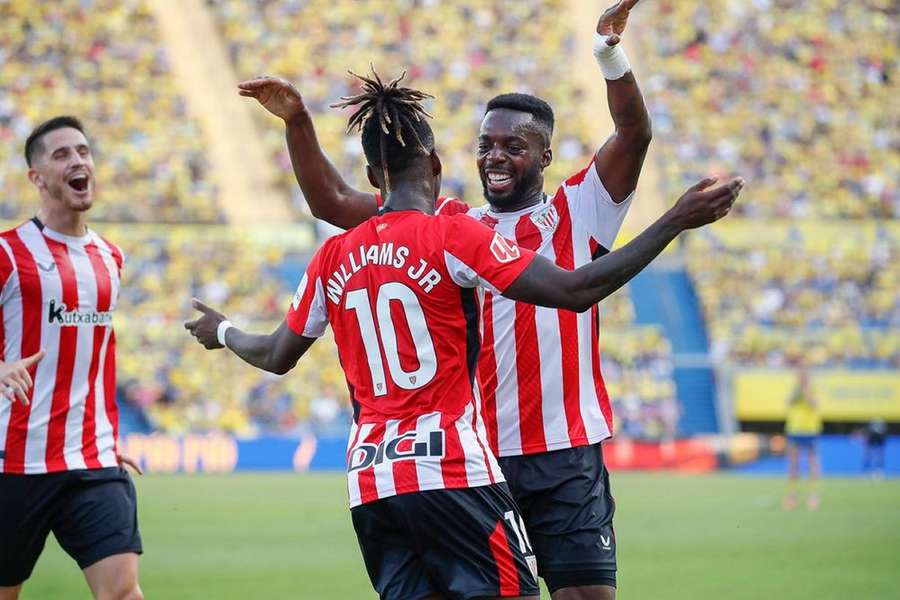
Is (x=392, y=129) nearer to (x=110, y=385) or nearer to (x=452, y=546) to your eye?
(x=452, y=546)

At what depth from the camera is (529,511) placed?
566 centimetres

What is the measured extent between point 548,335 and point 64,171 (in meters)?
2.75

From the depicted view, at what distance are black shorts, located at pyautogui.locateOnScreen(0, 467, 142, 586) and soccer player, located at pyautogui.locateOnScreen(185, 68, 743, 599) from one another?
2093mm

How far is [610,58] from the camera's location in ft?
18.0

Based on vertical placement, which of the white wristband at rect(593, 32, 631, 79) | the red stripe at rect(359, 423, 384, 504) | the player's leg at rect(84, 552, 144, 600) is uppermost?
the white wristband at rect(593, 32, 631, 79)

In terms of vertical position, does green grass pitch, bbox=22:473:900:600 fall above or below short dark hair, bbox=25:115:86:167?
below

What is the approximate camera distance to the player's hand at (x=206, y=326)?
5332mm

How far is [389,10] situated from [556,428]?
29625mm

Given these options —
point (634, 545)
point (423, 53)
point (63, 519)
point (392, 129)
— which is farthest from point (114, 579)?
point (423, 53)

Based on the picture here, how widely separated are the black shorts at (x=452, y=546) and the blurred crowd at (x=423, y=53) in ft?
88.7

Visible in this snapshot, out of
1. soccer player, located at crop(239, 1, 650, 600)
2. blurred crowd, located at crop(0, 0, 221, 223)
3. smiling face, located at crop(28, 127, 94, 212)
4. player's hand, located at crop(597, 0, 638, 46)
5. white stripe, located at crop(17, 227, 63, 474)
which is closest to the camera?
player's hand, located at crop(597, 0, 638, 46)

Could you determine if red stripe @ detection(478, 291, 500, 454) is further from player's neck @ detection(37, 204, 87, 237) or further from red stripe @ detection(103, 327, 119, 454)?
player's neck @ detection(37, 204, 87, 237)

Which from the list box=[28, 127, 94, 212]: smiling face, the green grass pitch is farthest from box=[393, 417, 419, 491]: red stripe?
the green grass pitch

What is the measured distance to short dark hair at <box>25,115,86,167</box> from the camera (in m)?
7.01
